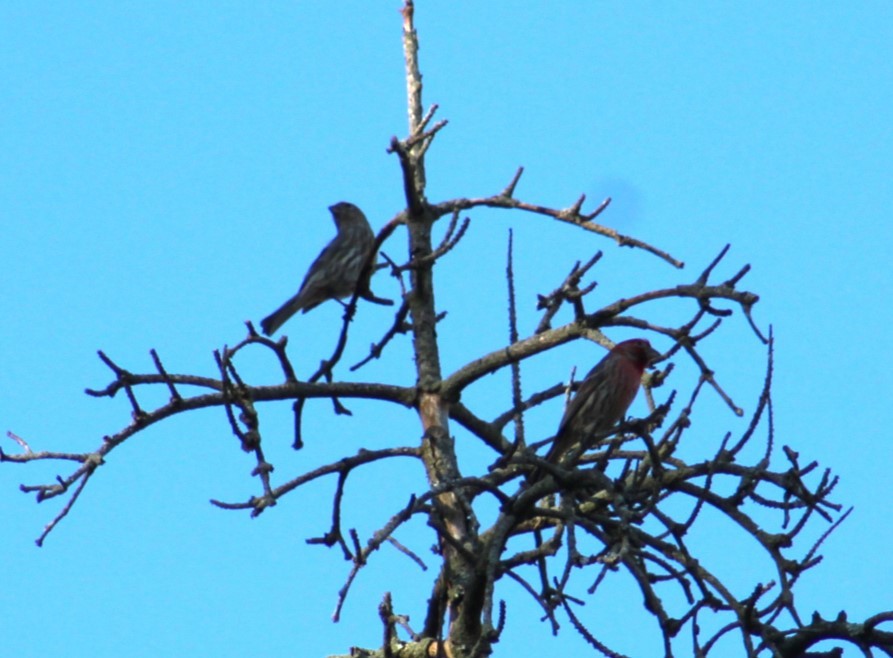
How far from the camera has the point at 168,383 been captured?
611 centimetres

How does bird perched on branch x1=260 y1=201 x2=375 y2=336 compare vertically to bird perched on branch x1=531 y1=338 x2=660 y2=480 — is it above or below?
above

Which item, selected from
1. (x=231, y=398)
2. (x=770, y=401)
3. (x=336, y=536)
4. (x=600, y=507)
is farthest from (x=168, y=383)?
(x=770, y=401)

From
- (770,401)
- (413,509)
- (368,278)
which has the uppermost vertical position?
(368,278)

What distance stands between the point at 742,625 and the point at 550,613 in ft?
2.53

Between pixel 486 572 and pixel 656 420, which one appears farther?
pixel 656 420

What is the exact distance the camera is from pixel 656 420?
22.0 feet

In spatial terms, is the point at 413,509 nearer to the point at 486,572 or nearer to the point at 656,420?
the point at 486,572

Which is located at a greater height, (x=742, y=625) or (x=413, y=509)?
(x=413, y=509)

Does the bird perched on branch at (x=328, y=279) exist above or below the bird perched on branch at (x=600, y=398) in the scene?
above

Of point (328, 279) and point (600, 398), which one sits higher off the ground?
point (328, 279)

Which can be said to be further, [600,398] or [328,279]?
[328,279]

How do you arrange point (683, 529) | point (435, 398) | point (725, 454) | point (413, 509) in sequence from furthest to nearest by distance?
point (435, 398), point (725, 454), point (683, 529), point (413, 509)

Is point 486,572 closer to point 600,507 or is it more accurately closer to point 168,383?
point 600,507

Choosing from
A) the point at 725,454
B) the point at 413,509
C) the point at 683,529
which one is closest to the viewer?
the point at 413,509
